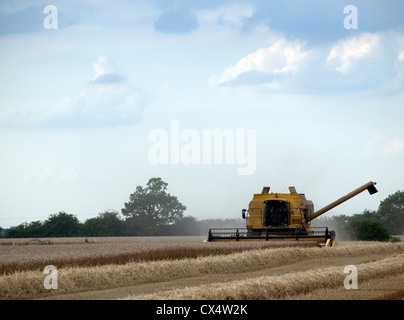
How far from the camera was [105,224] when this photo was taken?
228ft

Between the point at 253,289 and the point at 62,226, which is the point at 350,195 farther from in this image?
the point at 62,226

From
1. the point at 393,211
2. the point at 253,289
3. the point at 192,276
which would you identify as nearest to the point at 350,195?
the point at 192,276

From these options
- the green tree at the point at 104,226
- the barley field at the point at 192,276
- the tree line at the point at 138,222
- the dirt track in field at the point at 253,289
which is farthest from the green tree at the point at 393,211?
the dirt track in field at the point at 253,289

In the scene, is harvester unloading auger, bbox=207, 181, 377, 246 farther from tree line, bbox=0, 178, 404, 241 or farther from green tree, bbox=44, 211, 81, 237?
green tree, bbox=44, 211, 81, 237

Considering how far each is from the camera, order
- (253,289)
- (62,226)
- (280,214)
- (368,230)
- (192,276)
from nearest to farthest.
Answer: (253,289) < (192,276) < (280,214) < (368,230) < (62,226)

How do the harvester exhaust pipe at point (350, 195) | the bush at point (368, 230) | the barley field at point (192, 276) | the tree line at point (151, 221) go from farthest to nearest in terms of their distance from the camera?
the tree line at point (151, 221) < the bush at point (368, 230) < the harvester exhaust pipe at point (350, 195) < the barley field at point (192, 276)

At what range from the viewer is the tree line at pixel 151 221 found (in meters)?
63.9

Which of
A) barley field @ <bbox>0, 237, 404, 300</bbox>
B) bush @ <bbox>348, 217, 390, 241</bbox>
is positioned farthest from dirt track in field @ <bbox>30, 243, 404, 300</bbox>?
bush @ <bbox>348, 217, 390, 241</bbox>

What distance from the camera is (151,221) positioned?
240 feet

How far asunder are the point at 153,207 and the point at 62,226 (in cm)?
1197

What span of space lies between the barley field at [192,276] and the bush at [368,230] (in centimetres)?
2291

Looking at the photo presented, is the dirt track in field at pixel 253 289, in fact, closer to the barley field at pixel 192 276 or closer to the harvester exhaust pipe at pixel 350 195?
the barley field at pixel 192 276
